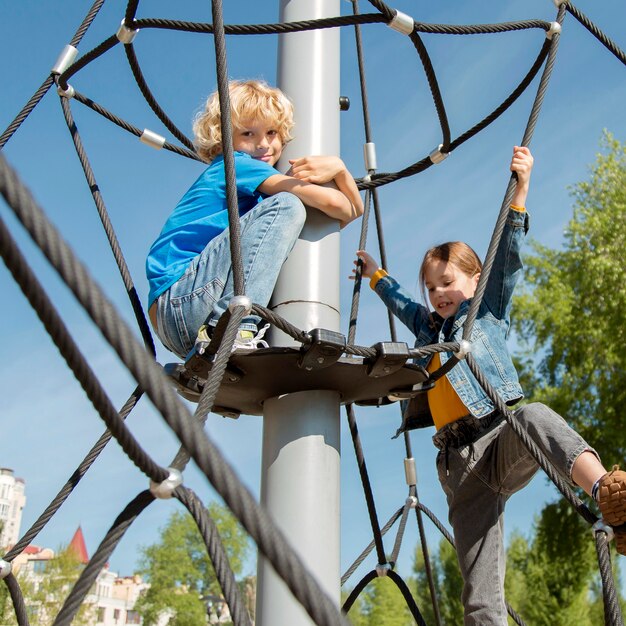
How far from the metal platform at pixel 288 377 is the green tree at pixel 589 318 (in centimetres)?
843

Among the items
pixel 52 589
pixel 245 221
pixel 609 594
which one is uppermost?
pixel 52 589

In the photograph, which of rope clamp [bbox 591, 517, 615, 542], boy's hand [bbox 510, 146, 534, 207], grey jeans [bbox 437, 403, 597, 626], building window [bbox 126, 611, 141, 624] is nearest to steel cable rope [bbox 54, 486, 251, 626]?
rope clamp [bbox 591, 517, 615, 542]

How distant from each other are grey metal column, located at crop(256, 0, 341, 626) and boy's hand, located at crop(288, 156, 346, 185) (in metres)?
0.07

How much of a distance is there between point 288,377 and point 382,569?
0.88 metres

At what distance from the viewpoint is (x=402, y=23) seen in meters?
1.46

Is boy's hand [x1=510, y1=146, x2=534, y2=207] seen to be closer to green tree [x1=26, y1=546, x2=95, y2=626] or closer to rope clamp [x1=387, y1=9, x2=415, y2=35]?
rope clamp [x1=387, y1=9, x2=415, y2=35]

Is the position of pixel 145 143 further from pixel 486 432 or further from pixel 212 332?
pixel 486 432

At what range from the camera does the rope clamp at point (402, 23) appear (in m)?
1.45

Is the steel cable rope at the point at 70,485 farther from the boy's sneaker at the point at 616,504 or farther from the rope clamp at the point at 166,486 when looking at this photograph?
the boy's sneaker at the point at 616,504

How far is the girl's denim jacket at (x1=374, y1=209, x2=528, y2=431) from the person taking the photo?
1818 millimetres

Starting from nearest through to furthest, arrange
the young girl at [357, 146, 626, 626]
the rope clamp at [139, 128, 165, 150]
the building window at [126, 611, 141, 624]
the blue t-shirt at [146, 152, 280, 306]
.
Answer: the blue t-shirt at [146, 152, 280, 306], the young girl at [357, 146, 626, 626], the rope clamp at [139, 128, 165, 150], the building window at [126, 611, 141, 624]

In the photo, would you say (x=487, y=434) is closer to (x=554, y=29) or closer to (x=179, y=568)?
(x=554, y=29)

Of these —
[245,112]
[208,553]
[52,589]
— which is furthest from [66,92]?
[52,589]

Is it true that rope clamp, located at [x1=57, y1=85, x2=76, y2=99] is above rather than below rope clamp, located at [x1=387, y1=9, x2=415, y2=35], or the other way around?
above
